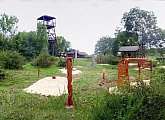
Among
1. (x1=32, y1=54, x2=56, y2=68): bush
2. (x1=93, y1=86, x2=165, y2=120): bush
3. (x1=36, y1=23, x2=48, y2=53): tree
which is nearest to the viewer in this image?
(x1=93, y1=86, x2=165, y2=120): bush

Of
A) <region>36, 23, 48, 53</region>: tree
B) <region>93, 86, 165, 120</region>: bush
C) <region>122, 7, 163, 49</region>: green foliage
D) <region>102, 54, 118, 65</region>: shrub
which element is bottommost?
<region>93, 86, 165, 120</region>: bush

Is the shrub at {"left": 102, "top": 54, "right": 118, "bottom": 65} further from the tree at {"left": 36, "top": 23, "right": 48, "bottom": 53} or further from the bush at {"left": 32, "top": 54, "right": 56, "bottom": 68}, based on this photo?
the bush at {"left": 32, "top": 54, "right": 56, "bottom": 68}

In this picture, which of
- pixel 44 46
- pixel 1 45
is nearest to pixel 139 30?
pixel 44 46

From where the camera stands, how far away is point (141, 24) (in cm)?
2422

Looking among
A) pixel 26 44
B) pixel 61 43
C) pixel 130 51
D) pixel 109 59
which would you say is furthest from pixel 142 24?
pixel 26 44

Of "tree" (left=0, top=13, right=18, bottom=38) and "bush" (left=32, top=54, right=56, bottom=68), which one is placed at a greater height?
"tree" (left=0, top=13, right=18, bottom=38)

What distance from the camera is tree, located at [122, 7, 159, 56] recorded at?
79.3ft

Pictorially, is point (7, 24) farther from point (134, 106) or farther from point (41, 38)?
point (134, 106)

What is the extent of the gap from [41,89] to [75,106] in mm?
1881

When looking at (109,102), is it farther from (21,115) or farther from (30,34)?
(30,34)

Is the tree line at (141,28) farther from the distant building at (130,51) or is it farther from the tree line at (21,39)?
the tree line at (21,39)

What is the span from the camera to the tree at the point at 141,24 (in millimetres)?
24156

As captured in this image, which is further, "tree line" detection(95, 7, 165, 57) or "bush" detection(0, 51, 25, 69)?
"tree line" detection(95, 7, 165, 57)

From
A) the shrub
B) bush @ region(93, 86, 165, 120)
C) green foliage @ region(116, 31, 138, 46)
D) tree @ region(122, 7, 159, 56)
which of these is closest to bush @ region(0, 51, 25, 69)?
the shrub
